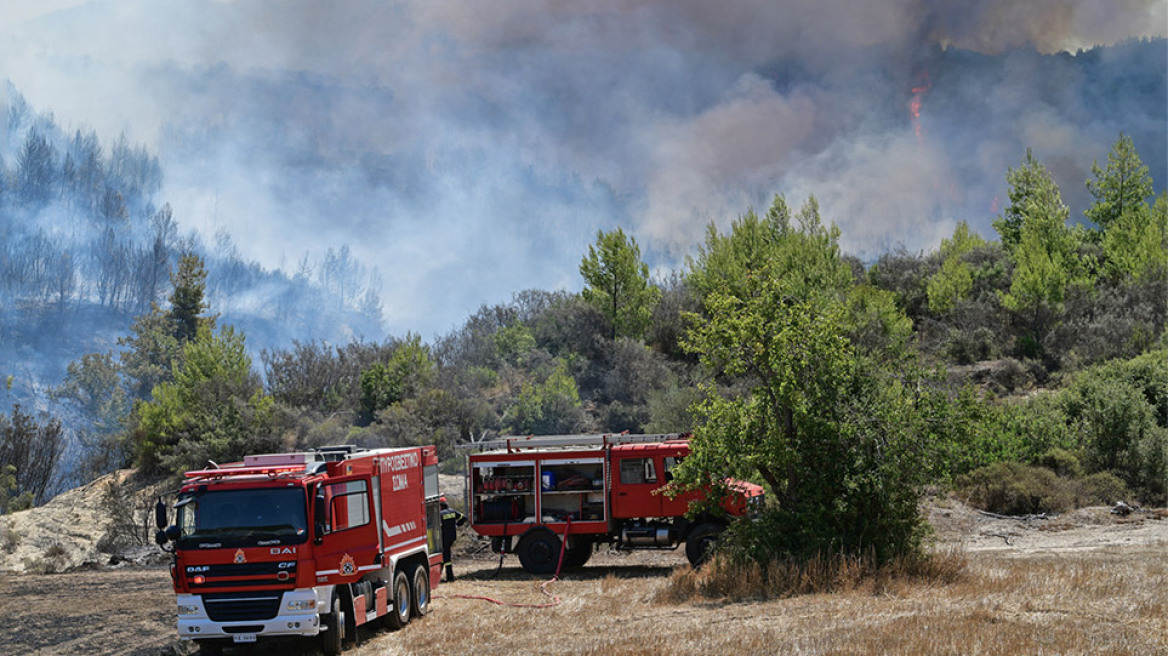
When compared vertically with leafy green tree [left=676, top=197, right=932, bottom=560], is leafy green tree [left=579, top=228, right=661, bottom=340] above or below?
above

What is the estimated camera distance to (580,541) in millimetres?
26125

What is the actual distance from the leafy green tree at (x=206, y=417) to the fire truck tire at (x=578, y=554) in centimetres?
2895

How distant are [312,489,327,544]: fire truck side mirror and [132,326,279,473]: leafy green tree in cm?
3696

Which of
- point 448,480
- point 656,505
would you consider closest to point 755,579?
point 656,505

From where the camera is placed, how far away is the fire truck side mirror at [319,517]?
49.2 ft

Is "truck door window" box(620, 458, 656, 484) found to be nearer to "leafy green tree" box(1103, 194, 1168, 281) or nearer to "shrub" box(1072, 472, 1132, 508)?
"shrub" box(1072, 472, 1132, 508)

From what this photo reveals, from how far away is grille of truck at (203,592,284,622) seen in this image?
1481 cm

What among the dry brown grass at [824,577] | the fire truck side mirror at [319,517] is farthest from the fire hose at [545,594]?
the fire truck side mirror at [319,517]

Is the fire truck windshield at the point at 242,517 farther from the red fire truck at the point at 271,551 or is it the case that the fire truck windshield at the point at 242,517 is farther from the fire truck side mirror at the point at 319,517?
the fire truck side mirror at the point at 319,517

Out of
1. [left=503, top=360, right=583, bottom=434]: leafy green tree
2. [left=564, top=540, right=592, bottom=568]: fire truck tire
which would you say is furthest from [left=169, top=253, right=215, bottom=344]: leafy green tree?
[left=564, top=540, right=592, bottom=568]: fire truck tire

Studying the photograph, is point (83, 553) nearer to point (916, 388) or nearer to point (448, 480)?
point (448, 480)

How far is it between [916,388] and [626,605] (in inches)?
281

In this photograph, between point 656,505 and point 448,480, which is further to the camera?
point 448,480

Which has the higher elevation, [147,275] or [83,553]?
[147,275]
